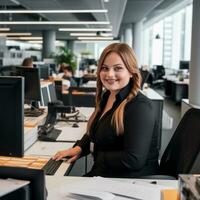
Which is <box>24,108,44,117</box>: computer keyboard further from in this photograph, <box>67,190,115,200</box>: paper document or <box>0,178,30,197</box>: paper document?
<box>0,178,30,197</box>: paper document

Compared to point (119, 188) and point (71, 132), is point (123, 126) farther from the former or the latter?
point (71, 132)

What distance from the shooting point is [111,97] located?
2.18 metres

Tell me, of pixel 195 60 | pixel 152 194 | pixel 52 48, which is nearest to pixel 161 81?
pixel 52 48

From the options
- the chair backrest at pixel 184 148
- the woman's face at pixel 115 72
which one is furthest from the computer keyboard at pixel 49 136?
the chair backrest at pixel 184 148

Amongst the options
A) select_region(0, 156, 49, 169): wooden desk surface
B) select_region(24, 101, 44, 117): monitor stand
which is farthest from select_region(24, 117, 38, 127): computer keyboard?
select_region(0, 156, 49, 169): wooden desk surface

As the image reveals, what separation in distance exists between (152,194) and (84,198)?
297 millimetres

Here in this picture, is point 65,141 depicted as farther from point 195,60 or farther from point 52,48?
point 52,48

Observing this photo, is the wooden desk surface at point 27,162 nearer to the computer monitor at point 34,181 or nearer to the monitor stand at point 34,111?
the computer monitor at point 34,181

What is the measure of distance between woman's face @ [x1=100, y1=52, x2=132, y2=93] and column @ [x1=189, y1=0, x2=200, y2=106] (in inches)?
132

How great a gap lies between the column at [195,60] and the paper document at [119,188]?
12.3 ft

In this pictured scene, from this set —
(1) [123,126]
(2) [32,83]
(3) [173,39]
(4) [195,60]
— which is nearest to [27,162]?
(1) [123,126]

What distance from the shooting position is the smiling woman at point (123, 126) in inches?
72.2

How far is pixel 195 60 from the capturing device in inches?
201

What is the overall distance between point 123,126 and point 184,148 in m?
0.37
